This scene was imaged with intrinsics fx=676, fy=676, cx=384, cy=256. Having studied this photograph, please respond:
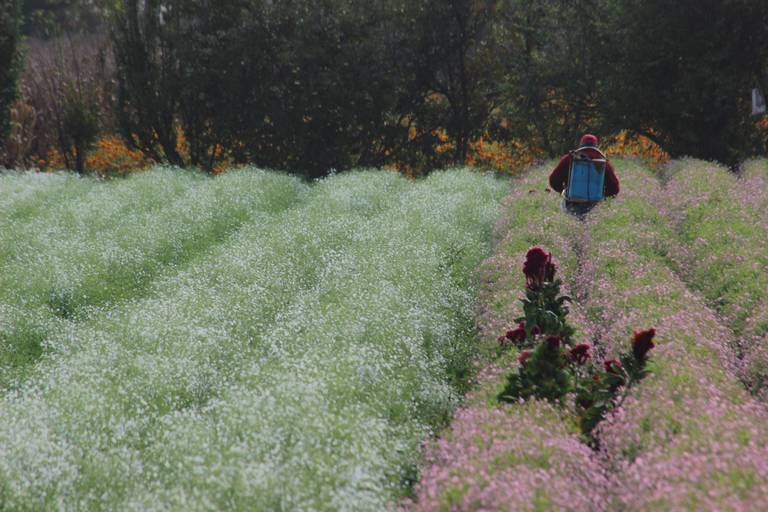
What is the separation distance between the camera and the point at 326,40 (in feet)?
61.1

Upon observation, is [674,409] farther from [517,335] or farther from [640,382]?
[517,335]

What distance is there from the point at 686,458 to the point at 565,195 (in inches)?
250

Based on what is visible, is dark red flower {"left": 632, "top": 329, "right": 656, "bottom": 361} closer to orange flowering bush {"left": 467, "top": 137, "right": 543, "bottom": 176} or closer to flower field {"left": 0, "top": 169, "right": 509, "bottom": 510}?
flower field {"left": 0, "top": 169, "right": 509, "bottom": 510}

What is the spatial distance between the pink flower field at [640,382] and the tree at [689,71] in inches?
284

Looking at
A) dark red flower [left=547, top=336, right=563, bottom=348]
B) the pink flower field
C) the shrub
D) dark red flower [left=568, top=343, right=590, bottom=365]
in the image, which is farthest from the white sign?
the shrub

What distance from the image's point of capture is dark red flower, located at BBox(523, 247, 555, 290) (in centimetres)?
555

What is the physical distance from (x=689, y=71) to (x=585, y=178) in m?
10.0

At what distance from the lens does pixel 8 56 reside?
64.4 ft

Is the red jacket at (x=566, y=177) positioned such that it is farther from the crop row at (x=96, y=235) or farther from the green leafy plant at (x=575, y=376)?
A: the crop row at (x=96, y=235)

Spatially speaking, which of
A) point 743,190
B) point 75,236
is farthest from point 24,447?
point 743,190

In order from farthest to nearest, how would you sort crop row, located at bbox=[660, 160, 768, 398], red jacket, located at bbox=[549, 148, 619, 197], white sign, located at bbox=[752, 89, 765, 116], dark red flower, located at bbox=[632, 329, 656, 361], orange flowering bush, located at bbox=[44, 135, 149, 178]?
orange flowering bush, located at bbox=[44, 135, 149, 178] < white sign, located at bbox=[752, 89, 765, 116] < red jacket, located at bbox=[549, 148, 619, 197] < crop row, located at bbox=[660, 160, 768, 398] < dark red flower, located at bbox=[632, 329, 656, 361]

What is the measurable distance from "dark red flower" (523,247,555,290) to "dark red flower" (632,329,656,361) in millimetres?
1065

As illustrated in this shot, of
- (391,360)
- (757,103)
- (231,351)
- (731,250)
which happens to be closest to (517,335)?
(391,360)

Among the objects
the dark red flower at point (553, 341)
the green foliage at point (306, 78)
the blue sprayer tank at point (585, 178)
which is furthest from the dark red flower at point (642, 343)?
the green foliage at point (306, 78)
